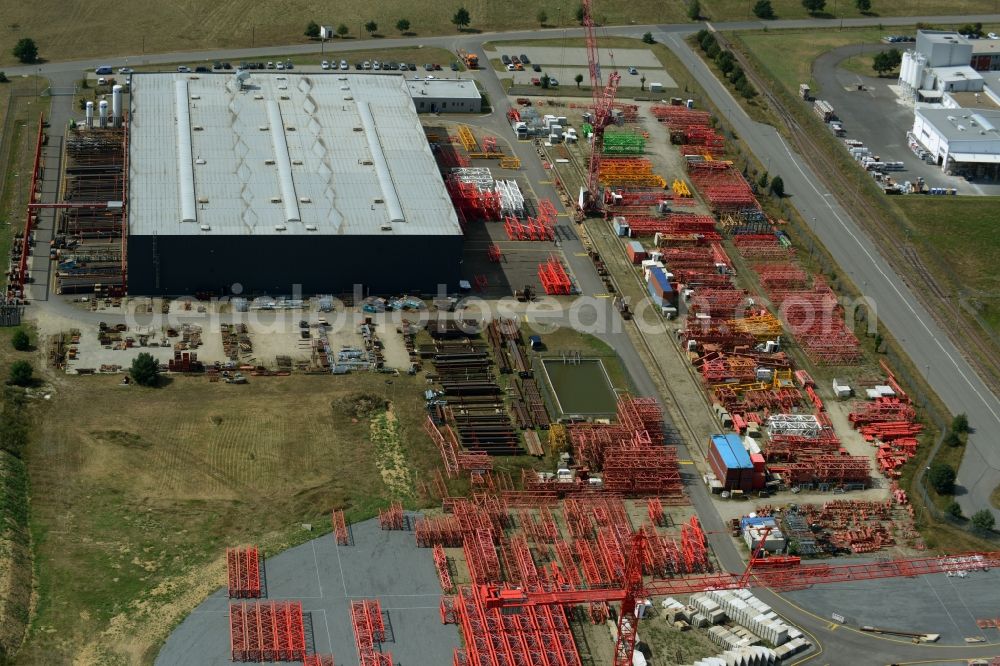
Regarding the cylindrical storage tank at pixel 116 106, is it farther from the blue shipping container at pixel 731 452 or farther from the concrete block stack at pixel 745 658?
the concrete block stack at pixel 745 658

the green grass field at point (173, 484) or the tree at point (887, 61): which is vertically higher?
the tree at point (887, 61)

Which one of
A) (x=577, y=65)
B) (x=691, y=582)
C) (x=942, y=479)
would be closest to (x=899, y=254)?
(x=942, y=479)

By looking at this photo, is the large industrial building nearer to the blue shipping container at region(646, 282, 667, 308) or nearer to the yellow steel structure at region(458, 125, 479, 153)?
the yellow steel structure at region(458, 125, 479, 153)

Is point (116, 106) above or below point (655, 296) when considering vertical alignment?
above

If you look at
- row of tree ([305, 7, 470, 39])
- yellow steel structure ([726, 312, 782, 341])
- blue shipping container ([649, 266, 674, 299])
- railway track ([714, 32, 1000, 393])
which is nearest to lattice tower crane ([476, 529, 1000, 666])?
railway track ([714, 32, 1000, 393])

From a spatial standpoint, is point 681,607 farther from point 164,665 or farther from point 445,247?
point 445,247

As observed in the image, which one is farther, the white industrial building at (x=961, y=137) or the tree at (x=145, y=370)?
the white industrial building at (x=961, y=137)

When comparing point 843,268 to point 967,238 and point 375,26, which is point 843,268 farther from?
point 375,26

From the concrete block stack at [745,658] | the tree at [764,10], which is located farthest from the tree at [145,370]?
the tree at [764,10]
